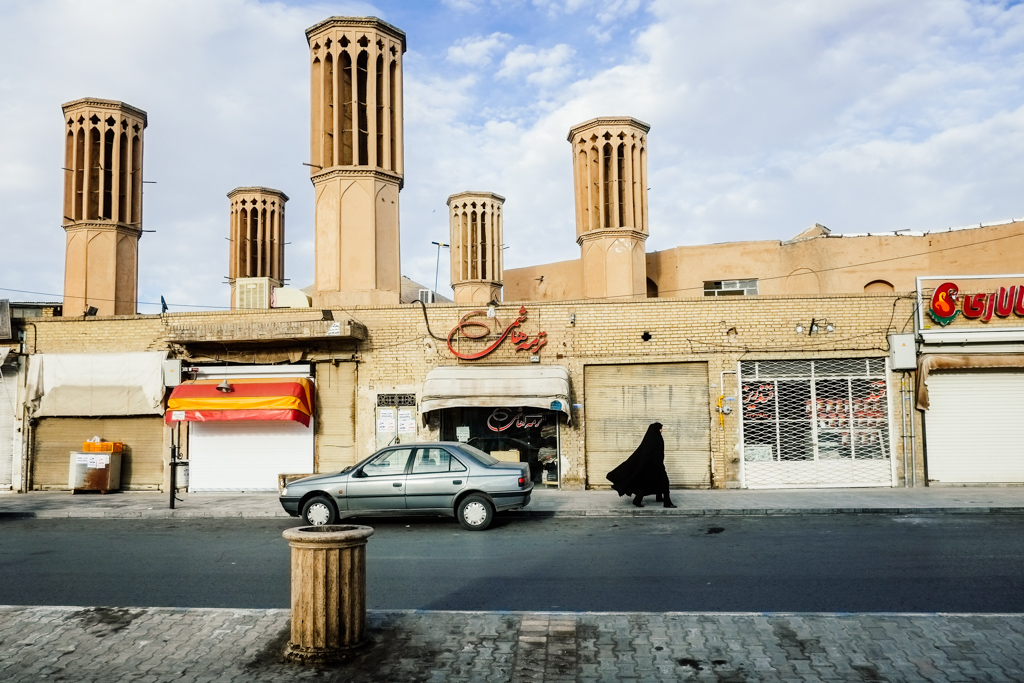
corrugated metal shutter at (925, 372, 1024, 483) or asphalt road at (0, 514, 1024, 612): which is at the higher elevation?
corrugated metal shutter at (925, 372, 1024, 483)

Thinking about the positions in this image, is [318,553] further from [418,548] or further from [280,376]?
[280,376]

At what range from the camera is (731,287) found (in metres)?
29.1

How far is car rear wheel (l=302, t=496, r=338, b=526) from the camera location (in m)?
13.0

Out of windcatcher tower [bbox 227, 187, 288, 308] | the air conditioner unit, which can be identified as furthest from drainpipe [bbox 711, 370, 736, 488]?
windcatcher tower [bbox 227, 187, 288, 308]

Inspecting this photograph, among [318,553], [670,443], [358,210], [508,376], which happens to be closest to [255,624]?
[318,553]

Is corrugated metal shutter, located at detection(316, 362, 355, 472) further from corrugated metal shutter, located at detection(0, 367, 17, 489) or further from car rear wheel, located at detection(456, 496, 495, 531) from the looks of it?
corrugated metal shutter, located at detection(0, 367, 17, 489)

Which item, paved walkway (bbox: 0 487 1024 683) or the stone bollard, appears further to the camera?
the stone bollard

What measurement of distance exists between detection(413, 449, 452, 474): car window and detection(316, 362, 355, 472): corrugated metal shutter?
6.00 meters

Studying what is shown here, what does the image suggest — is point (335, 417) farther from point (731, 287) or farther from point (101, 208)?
point (731, 287)

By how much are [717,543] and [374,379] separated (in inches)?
385

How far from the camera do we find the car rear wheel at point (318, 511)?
42.7 ft

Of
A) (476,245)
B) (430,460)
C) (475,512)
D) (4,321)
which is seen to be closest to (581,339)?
(430,460)

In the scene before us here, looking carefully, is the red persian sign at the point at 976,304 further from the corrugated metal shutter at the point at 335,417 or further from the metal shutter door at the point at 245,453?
the metal shutter door at the point at 245,453

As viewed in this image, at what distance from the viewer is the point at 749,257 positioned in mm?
28953
